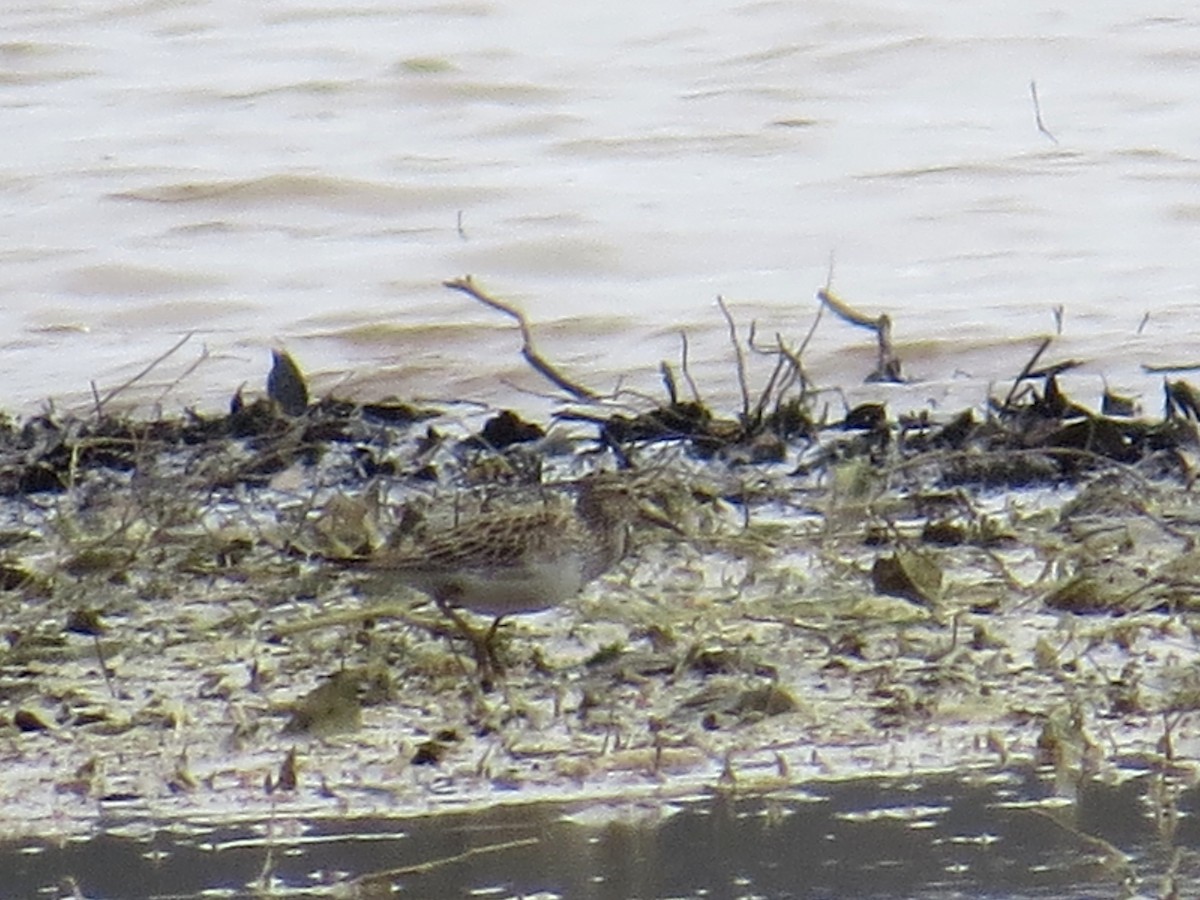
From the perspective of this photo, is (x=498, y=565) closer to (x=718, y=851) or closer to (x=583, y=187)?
(x=718, y=851)

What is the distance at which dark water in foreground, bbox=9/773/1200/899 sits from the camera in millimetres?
4031

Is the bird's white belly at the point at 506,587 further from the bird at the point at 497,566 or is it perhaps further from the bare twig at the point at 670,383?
the bare twig at the point at 670,383

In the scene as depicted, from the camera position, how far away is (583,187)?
1029cm

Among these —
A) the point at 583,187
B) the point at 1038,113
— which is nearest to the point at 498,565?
→ the point at 583,187

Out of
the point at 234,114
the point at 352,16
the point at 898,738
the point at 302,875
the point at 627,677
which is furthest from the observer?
the point at 352,16

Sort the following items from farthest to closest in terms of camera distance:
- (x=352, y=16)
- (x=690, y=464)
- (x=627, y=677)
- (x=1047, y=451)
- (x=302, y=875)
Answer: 1. (x=352, y=16)
2. (x=690, y=464)
3. (x=1047, y=451)
4. (x=627, y=677)
5. (x=302, y=875)

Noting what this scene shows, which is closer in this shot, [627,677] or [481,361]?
[627,677]

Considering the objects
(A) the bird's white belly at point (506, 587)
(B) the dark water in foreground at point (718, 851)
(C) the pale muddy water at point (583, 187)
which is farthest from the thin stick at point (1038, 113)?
(B) the dark water in foreground at point (718, 851)

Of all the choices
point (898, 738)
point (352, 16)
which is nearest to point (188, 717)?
point (898, 738)

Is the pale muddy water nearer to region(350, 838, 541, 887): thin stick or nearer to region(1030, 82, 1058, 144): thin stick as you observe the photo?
region(1030, 82, 1058, 144): thin stick

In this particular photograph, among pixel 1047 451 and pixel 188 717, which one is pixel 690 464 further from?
pixel 188 717

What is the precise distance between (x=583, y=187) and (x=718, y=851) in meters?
6.30

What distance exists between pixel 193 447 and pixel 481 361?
1255 mm

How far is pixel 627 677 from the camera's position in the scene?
5062 mm
